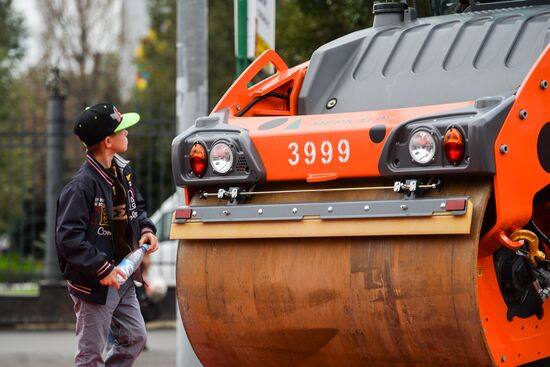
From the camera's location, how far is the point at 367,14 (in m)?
10.2

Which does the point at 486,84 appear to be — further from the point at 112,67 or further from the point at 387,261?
the point at 112,67

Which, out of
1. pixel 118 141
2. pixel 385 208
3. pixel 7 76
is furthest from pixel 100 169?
pixel 7 76

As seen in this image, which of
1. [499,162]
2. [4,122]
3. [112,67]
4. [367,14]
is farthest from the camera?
[112,67]

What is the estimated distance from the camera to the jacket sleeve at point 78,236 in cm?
594

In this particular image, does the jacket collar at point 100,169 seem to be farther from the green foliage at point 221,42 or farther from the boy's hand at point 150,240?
the green foliage at point 221,42

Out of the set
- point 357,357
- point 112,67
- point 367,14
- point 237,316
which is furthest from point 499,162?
point 112,67

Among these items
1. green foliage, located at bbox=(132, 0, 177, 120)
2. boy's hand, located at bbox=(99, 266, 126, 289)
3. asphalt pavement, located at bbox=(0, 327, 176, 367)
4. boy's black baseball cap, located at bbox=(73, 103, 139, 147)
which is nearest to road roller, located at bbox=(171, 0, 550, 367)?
boy's hand, located at bbox=(99, 266, 126, 289)

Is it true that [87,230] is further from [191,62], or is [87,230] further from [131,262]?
[191,62]

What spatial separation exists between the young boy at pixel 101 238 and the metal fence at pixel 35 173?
7128mm

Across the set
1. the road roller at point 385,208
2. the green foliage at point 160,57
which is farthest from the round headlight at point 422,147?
the green foliage at point 160,57

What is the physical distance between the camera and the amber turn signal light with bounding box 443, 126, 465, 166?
5027 millimetres

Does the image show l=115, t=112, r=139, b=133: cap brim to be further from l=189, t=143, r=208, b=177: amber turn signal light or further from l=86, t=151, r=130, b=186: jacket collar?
l=189, t=143, r=208, b=177: amber turn signal light

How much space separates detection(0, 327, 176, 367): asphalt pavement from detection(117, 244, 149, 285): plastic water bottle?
4082 millimetres

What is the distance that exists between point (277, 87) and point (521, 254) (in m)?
1.79
